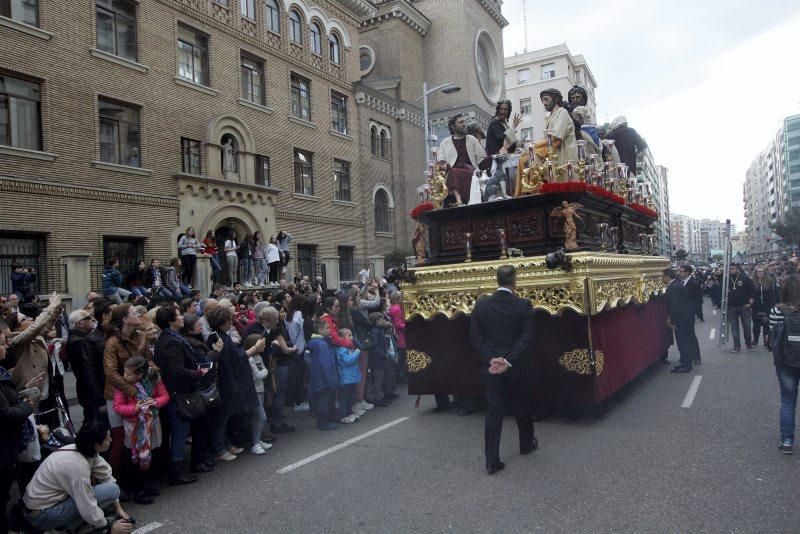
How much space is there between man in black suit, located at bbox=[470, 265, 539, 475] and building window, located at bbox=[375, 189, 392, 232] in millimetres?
23833

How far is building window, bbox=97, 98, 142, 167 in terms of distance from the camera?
1622 centimetres

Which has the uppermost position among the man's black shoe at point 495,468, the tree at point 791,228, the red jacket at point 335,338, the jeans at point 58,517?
the tree at point 791,228

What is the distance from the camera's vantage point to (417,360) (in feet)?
24.4

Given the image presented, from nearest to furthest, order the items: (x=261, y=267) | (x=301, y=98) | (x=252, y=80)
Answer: (x=261, y=267) → (x=252, y=80) → (x=301, y=98)

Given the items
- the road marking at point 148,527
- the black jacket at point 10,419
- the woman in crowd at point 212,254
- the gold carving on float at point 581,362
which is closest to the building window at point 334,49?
the woman in crowd at point 212,254

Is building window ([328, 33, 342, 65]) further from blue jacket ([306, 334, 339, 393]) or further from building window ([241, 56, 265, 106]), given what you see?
blue jacket ([306, 334, 339, 393])

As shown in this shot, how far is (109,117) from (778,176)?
107m

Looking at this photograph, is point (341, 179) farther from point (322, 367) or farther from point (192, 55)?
point (322, 367)

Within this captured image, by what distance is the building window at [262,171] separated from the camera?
21156 mm

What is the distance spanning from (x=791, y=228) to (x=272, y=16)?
56.5 metres

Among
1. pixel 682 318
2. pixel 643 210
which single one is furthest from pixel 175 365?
pixel 682 318

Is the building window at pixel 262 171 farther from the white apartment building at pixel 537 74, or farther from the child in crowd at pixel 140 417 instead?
the white apartment building at pixel 537 74

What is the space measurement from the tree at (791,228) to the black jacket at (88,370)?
6596cm

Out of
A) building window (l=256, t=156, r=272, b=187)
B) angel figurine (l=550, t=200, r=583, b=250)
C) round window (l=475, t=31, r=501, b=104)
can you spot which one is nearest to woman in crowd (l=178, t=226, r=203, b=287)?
building window (l=256, t=156, r=272, b=187)
